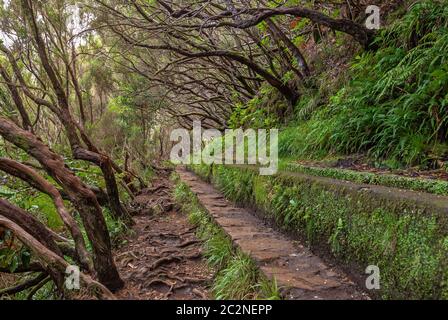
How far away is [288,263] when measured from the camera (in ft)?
10.3

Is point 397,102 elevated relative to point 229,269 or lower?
elevated

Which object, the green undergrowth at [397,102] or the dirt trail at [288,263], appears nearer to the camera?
the dirt trail at [288,263]

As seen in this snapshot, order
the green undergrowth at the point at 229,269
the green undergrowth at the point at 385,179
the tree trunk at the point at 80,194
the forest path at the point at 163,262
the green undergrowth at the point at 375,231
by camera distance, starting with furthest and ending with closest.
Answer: the forest path at the point at 163,262 → the tree trunk at the point at 80,194 → the green undergrowth at the point at 229,269 → the green undergrowth at the point at 385,179 → the green undergrowth at the point at 375,231

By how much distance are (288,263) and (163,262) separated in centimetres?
238

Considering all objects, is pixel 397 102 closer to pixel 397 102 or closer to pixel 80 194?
pixel 397 102

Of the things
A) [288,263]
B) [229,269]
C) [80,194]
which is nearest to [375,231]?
[288,263]

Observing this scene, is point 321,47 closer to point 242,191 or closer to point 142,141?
point 242,191

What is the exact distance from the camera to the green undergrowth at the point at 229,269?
9.57 feet

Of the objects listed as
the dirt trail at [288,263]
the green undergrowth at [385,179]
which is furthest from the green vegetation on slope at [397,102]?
the dirt trail at [288,263]

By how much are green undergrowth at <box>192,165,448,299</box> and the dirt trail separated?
0.16m

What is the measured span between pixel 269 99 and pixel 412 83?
4.86 m

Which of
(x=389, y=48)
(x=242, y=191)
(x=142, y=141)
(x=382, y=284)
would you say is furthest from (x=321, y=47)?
(x=142, y=141)

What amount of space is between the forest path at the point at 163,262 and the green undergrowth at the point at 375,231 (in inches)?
54.8

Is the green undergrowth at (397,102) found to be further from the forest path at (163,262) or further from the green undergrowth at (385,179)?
the forest path at (163,262)
